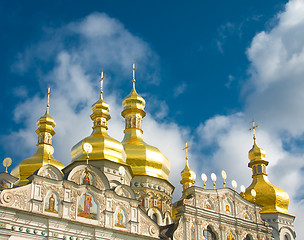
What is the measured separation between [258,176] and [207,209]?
12.9 m

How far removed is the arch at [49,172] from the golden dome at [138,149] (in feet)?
37.2

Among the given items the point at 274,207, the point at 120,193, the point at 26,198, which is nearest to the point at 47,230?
the point at 26,198

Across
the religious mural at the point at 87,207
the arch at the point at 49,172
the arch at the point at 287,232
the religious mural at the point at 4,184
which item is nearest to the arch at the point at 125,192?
the religious mural at the point at 87,207

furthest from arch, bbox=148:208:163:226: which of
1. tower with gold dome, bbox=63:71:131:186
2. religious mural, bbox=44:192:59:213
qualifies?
religious mural, bbox=44:192:59:213

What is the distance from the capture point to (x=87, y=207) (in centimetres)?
2614

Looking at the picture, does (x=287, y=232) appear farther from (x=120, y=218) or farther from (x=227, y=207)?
(x=120, y=218)

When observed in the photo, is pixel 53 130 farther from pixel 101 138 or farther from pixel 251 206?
pixel 251 206

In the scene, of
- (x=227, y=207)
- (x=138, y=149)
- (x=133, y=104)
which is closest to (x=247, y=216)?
(x=227, y=207)

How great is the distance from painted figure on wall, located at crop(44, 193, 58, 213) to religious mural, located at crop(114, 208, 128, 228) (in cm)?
340

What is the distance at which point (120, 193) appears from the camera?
28250 millimetres

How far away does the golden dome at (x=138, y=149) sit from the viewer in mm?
37688

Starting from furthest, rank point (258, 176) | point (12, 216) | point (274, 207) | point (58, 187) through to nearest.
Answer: point (258, 176)
point (274, 207)
point (58, 187)
point (12, 216)

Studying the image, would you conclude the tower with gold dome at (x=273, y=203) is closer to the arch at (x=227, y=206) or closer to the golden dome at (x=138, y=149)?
the arch at (x=227, y=206)

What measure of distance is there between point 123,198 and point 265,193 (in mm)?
16967
